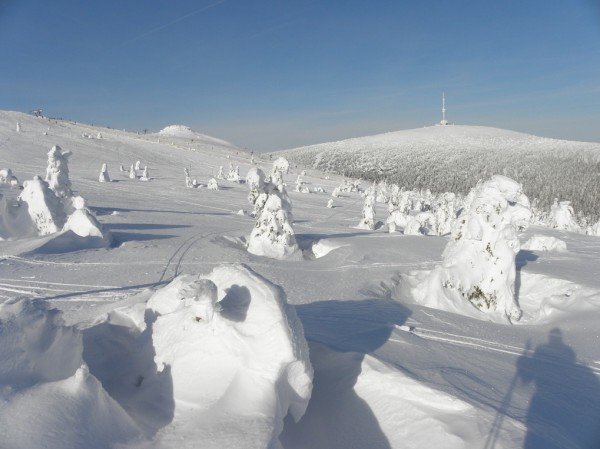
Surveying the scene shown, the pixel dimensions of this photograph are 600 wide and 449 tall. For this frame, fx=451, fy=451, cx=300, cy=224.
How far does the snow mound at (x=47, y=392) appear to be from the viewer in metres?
3.73

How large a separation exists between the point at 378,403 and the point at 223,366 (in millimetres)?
2037

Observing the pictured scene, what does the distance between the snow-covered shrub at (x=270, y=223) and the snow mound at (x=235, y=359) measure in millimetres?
12490

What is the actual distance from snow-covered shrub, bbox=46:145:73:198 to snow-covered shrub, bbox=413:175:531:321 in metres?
20.1

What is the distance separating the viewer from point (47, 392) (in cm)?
415

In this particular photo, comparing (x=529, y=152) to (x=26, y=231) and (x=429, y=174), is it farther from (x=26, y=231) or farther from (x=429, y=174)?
(x=26, y=231)

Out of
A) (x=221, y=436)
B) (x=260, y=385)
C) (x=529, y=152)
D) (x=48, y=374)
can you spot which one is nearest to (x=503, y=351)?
(x=260, y=385)

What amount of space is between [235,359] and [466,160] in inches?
6091

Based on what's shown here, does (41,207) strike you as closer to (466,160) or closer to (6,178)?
(6,178)

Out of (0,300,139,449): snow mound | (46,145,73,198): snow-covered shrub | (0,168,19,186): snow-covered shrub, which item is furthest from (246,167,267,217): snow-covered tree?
(0,168,19,186): snow-covered shrub

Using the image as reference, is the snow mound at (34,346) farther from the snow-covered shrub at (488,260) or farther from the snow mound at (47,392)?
the snow-covered shrub at (488,260)

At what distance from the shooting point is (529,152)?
152 m

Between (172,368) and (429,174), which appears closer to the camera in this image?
(172,368)

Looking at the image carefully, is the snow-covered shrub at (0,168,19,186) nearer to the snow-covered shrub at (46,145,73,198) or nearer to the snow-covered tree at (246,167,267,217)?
the snow-covered shrub at (46,145,73,198)

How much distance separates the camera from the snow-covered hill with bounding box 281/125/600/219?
356 ft
